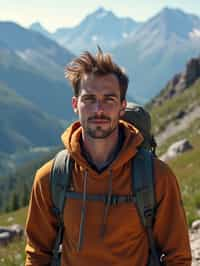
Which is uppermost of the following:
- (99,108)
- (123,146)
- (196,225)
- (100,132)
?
(99,108)

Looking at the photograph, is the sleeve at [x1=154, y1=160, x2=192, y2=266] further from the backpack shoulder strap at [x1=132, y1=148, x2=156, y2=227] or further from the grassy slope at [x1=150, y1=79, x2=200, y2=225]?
the grassy slope at [x1=150, y1=79, x2=200, y2=225]

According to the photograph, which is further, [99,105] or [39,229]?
[39,229]

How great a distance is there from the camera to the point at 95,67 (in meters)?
4.89

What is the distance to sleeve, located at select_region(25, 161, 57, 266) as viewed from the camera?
5.14 m

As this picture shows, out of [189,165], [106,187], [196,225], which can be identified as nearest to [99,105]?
[106,187]

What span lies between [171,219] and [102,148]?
3.06 ft

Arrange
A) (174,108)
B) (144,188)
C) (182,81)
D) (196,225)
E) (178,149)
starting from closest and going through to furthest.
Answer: (144,188) → (196,225) → (178,149) → (174,108) → (182,81)

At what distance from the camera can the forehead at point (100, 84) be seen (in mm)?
4887

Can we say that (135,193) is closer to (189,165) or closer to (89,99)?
(89,99)

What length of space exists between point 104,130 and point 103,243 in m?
1.05

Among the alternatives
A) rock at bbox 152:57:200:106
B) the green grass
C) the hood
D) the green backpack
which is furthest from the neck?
rock at bbox 152:57:200:106

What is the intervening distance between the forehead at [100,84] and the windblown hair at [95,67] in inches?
1.6

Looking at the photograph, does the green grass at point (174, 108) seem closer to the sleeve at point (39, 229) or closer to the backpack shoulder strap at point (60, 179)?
the sleeve at point (39, 229)

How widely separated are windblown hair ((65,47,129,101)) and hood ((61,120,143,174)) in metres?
0.37
